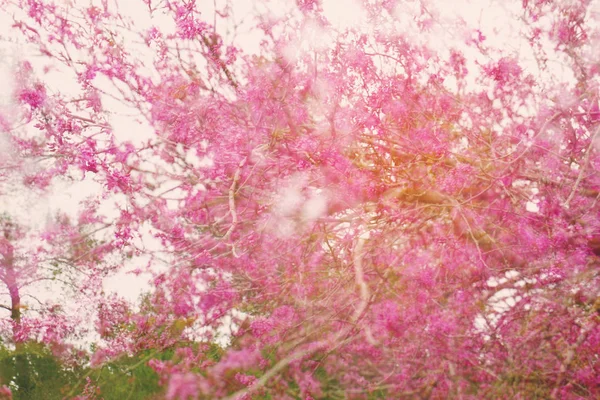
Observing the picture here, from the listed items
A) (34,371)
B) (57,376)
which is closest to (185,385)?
(57,376)

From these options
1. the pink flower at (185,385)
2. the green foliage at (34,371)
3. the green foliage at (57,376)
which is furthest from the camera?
the green foliage at (34,371)

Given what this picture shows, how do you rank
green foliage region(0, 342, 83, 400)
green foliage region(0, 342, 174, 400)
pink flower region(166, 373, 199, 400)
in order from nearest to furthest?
pink flower region(166, 373, 199, 400), green foliage region(0, 342, 174, 400), green foliage region(0, 342, 83, 400)

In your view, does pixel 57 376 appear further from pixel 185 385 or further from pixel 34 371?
pixel 185 385

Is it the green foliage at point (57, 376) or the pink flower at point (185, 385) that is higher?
the green foliage at point (57, 376)

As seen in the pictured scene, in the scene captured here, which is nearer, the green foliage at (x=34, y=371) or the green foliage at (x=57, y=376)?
the green foliage at (x=57, y=376)

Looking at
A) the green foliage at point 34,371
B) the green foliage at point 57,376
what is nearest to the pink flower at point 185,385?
the green foliage at point 57,376

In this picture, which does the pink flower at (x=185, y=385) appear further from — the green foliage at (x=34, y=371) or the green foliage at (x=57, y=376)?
the green foliage at (x=34, y=371)

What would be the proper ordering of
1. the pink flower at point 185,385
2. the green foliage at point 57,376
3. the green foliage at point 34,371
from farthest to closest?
1. the green foliage at point 34,371
2. the green foliage at point 57,376
3. the pink flower at point 185,385

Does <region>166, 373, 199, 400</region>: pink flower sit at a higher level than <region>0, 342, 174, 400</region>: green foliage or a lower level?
lower

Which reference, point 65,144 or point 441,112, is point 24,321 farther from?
point 441,112

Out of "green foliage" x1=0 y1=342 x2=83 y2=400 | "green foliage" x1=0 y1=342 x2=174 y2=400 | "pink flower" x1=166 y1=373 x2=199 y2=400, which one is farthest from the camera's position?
"green foliage" x1=0 y1=342 x2=83 y2=400

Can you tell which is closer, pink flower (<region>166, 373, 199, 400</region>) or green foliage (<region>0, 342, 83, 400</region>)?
pink flower (<region>166, 373, 199, 400</region>)

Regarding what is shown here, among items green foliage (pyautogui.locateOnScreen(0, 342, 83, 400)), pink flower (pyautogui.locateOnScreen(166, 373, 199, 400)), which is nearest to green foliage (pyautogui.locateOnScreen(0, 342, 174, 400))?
green foliage (pyautogui.locateOnScreen(0, 342, 83, 400))

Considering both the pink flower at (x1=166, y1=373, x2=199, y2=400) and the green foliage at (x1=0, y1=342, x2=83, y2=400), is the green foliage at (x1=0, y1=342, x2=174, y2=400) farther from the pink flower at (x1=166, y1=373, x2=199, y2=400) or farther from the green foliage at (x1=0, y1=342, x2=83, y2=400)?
the pink flower at (x1=166, y1=373, x2=199, y2=400)
